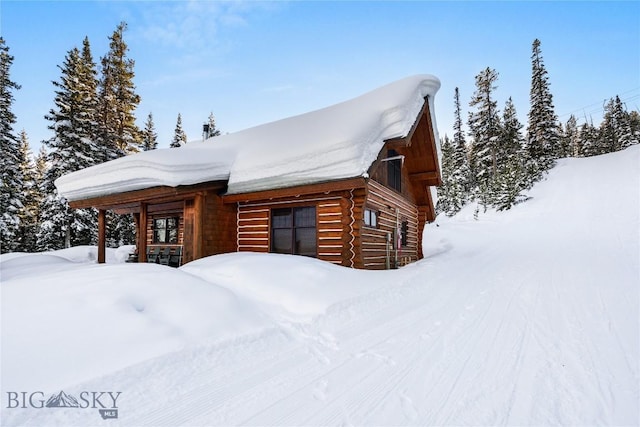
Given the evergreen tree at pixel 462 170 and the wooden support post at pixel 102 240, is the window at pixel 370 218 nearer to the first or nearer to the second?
the wooden support post at pixel 102 240

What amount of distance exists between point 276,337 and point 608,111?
68.3 metres

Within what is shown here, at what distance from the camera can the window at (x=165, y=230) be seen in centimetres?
1434

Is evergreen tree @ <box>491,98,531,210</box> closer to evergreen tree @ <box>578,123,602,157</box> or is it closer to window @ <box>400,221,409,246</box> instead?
window @ <box>400,221,409,246</box>

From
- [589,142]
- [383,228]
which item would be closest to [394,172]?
[383,228]

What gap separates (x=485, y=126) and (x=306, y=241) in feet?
115

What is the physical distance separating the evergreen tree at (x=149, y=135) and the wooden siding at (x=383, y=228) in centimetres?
2768

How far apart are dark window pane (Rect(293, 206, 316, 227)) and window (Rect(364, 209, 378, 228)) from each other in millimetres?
1631

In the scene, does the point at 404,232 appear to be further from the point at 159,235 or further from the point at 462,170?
the point at 462,170

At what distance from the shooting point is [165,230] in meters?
14.6

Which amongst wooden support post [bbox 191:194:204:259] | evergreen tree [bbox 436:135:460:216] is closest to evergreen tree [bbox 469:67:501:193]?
evergreen tree [bbox 436:135:460:216]

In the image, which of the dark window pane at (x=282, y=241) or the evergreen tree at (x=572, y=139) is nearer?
the dark window pane at (x=282, y=241)

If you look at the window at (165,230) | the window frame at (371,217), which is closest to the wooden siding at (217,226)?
the window frame at (371,217)

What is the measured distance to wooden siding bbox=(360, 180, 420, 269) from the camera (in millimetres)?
9820

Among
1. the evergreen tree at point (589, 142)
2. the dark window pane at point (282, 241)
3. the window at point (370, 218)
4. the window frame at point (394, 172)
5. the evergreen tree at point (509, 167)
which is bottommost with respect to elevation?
the dark window pane at point (282, 241)
